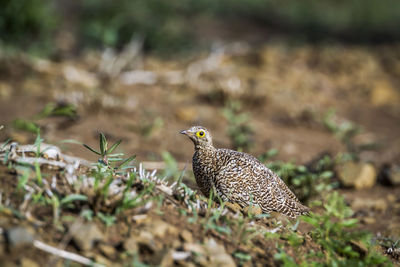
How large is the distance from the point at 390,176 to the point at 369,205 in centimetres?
82

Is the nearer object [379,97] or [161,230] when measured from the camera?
[161,230]

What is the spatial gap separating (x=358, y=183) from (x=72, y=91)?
467cm

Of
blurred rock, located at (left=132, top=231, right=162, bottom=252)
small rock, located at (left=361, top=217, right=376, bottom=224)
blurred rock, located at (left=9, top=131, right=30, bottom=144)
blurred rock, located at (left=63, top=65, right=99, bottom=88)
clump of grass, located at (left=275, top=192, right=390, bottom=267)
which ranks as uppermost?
blurred rock, located at (left=63, top=65, right=99, bottom=88)

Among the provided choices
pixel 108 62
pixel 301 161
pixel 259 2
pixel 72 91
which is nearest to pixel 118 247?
pixel 301 161

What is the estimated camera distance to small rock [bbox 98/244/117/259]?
2.33 m

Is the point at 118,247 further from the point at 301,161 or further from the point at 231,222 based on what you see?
the point at 301,161

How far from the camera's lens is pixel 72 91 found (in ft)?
22.9

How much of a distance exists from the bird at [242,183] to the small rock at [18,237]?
154 centimetres

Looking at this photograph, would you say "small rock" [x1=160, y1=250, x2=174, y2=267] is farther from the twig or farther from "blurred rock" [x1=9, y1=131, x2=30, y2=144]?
"blurred rock" [x1=9, y1=131, x2=30, y2=144]

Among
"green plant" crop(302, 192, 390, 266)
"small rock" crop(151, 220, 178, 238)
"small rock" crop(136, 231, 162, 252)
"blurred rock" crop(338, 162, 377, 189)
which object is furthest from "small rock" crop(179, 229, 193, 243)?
"blurred rock" crop(338, 162, 377, 189)

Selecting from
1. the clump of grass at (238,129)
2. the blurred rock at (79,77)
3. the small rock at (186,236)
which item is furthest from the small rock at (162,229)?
the blurred rock at (79,77)

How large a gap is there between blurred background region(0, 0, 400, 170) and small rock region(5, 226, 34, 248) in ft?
7.72

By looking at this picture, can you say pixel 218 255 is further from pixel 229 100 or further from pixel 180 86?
pixel 180 86

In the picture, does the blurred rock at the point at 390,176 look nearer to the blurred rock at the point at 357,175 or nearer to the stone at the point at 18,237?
the blurred rock at the point at 357,175
